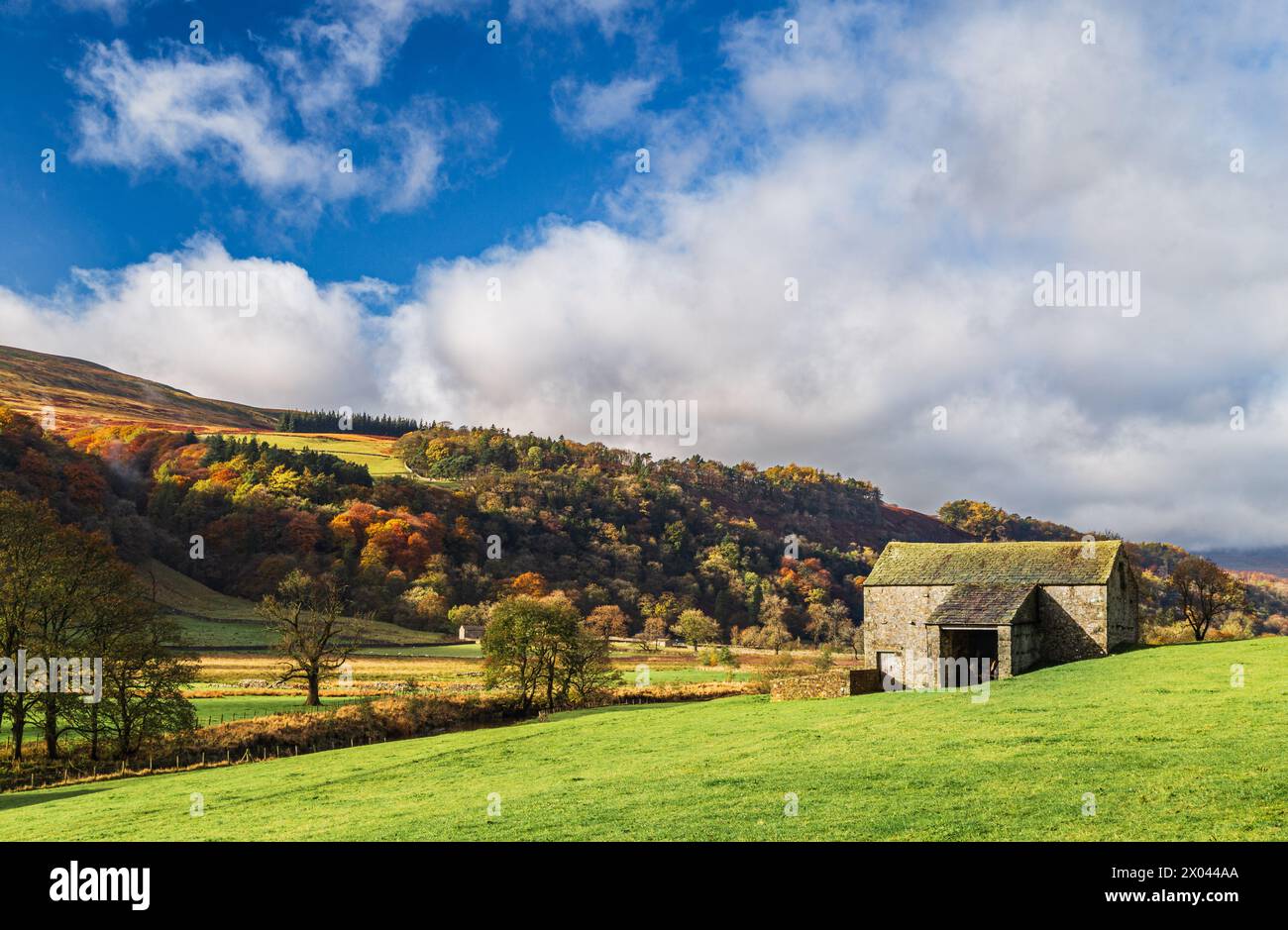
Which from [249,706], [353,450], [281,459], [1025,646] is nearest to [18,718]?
[249,706]

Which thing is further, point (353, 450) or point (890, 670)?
point (353, 450)

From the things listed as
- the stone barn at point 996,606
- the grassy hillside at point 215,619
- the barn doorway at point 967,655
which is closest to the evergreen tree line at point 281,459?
the grassy hillside at point 215,619

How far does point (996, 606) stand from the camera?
1638 inches

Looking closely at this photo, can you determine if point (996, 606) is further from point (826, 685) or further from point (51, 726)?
point (51, 726)

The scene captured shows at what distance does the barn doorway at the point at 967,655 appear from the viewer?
133 ft

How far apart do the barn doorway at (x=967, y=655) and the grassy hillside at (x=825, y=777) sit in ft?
13.7

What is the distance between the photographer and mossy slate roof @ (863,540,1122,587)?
44.2 m

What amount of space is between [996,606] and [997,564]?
236 inches

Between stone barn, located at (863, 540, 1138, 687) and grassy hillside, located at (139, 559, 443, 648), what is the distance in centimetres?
6085

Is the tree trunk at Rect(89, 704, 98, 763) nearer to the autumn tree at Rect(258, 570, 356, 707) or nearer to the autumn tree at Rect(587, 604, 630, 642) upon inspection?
the autumn tree at Rect(258, 570, 356, 707)

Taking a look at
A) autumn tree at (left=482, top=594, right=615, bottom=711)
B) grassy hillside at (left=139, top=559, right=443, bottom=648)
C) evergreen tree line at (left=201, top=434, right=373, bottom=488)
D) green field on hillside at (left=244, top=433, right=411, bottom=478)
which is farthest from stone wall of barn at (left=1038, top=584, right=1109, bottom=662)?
green field on hillside at (left=244, top=433, right=411, bottom=478)
